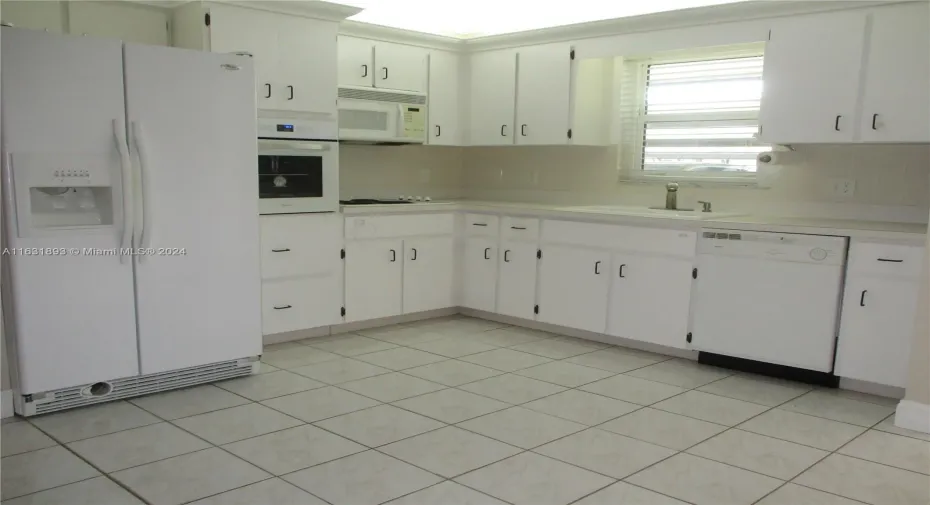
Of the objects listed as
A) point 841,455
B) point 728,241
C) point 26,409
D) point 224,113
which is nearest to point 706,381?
point 728,241

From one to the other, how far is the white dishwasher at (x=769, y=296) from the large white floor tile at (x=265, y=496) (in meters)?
2.55

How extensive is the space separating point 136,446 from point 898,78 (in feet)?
12.8

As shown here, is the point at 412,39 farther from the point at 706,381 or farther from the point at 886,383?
the point at 886,383

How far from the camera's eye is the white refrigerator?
294cm

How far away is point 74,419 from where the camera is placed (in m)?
3.03

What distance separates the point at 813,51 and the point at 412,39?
2610mm

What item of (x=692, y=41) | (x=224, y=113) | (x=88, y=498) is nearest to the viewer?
(x=88, y=498)

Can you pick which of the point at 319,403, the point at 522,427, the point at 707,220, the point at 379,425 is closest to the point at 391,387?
the point at 319,403

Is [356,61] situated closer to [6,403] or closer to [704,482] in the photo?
[6,403]

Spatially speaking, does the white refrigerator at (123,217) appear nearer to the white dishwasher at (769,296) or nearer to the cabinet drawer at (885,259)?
the white dishwasher at (769,296)

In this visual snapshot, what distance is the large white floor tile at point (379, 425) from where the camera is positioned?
9.46ft

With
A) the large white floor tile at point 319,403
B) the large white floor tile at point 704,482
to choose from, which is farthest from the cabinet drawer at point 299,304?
the large white floor tile at point 704,482

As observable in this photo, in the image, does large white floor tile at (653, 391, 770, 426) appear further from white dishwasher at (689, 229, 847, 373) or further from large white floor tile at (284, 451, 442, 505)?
large white floor tile at (284, 451, 442, 505)

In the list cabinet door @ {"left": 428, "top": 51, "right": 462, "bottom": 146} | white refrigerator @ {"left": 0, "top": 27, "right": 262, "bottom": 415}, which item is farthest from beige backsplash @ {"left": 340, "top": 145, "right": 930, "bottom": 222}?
white refrigerator @ {"left": 0, "top": 27, "right": 262, "bottom": 415}
